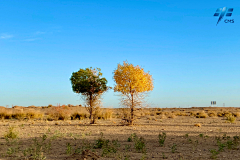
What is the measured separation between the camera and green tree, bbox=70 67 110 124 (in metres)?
22.5

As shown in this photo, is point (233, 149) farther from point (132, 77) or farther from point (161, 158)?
point (132, 77)

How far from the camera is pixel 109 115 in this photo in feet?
96.0

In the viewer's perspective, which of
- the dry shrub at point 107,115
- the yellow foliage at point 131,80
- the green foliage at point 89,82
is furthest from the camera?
the dry shrub at point 107,115

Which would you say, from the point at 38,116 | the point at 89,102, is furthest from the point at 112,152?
the point at 38,116

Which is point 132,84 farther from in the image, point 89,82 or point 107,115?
point 107,115

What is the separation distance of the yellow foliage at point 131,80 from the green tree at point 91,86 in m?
4.05

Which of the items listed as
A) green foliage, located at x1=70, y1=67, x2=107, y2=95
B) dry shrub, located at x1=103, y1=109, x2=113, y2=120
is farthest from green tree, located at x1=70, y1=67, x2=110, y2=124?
dry shrub, located at x1=103, y1=109, x2=113, y2=120

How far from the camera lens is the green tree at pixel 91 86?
22.5 metres

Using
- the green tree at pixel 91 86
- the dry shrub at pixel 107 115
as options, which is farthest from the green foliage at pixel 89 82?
the dry shrub at pixel 107 115

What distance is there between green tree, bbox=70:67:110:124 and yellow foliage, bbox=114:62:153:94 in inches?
159

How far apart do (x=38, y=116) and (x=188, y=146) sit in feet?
77.4

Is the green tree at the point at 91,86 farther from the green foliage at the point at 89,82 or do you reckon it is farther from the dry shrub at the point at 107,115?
the dry shrub at the point at 107,115

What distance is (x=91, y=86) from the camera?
2291 centimetres

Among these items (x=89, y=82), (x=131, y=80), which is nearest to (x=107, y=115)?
(x=89, y=82)
